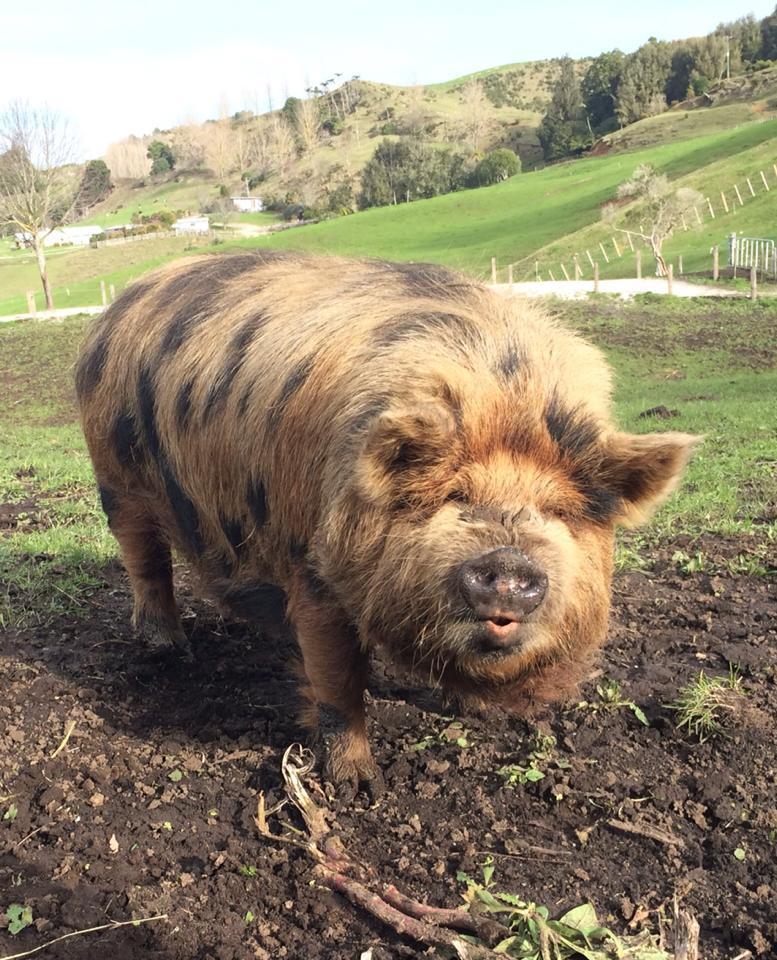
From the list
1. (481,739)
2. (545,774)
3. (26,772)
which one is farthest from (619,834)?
(26,772)

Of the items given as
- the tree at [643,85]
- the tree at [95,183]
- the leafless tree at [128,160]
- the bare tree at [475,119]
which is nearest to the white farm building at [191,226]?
the tree at [95,183]

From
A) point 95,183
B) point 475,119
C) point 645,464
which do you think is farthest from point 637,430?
point 95,183

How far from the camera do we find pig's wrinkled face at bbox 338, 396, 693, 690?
288 centimetres

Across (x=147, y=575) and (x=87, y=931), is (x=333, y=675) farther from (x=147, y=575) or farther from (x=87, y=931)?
(x=147, y=575)

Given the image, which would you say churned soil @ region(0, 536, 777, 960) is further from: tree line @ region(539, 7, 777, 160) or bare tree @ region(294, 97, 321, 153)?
bare tree @ region(294, 97, 321, 153)

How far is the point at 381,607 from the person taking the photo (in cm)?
320

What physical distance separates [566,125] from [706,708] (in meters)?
90.8

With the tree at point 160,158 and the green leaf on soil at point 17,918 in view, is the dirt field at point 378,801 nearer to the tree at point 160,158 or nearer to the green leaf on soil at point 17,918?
the green leaf on soil at point 17,918

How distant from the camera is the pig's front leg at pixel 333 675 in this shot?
3.63 m

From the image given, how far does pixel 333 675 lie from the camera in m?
3.74

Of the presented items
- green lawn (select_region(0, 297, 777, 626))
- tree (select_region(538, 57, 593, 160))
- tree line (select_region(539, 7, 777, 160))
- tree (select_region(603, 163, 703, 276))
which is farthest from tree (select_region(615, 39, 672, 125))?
green lawn (select_region(0, 297, 777, 626))

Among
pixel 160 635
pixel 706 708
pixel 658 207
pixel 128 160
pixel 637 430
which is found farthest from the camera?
pixel 128 160

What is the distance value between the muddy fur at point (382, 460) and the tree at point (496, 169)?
261ft

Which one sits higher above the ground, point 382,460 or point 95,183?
point 95,183
